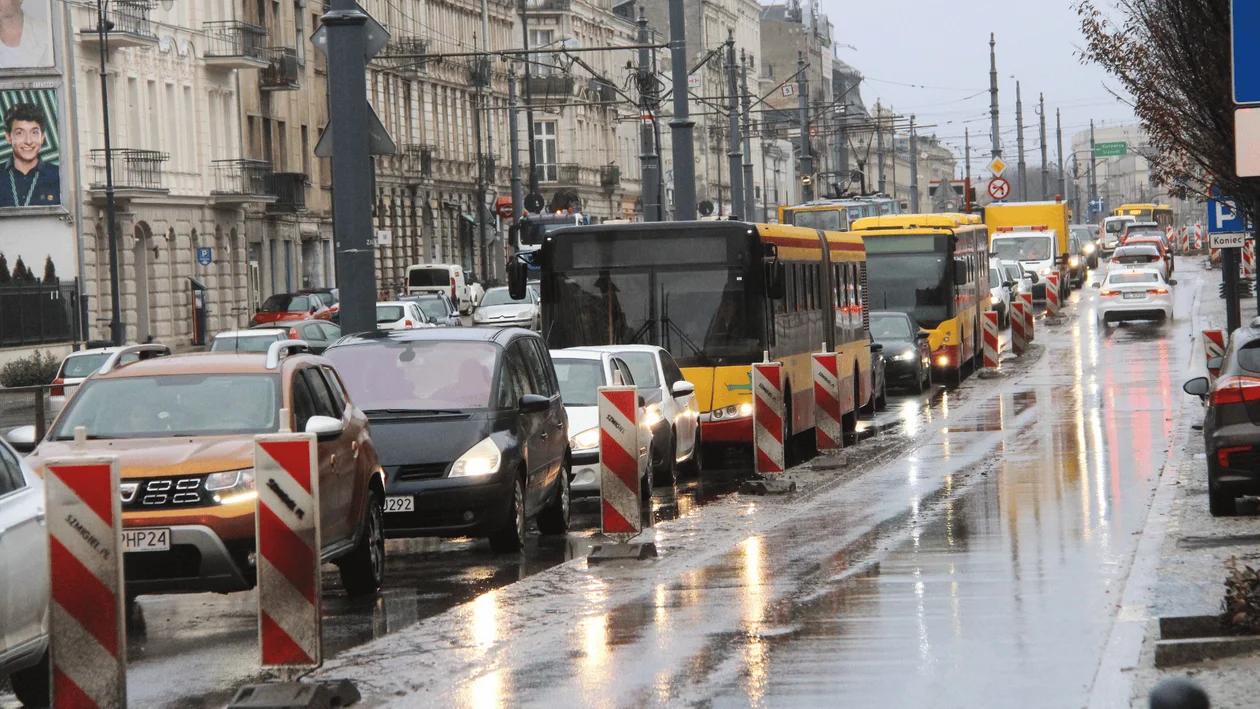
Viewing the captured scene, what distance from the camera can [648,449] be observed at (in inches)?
761

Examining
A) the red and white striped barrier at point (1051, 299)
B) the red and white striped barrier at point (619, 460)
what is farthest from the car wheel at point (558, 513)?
the red and white striped barrier at point (1051, 299)

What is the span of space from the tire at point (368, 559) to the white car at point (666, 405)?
6.98 metres

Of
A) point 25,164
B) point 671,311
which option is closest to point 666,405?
point 671,311

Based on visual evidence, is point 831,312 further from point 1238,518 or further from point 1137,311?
point 1137,311

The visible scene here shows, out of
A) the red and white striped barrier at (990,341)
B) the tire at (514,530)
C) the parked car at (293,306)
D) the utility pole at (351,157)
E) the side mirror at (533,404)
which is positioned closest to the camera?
the tire at (514,530)

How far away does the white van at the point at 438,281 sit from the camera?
72.5m

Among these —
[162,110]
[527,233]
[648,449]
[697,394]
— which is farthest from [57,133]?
[648,449]

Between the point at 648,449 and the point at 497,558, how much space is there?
447 cm

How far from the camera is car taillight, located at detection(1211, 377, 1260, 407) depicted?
49.1 ft

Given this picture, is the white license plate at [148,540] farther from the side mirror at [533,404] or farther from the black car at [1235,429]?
the black car at [1235,429]

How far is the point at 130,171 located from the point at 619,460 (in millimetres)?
42629

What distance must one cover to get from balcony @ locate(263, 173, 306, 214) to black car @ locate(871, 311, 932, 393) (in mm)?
33145

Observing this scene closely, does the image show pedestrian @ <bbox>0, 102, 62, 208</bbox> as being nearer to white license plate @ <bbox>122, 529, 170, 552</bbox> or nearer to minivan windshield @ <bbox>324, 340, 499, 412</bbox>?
minivan windshield @ <bbox>324, 340, 499, 412</bbox>

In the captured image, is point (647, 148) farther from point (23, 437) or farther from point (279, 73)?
point (23, 437)
